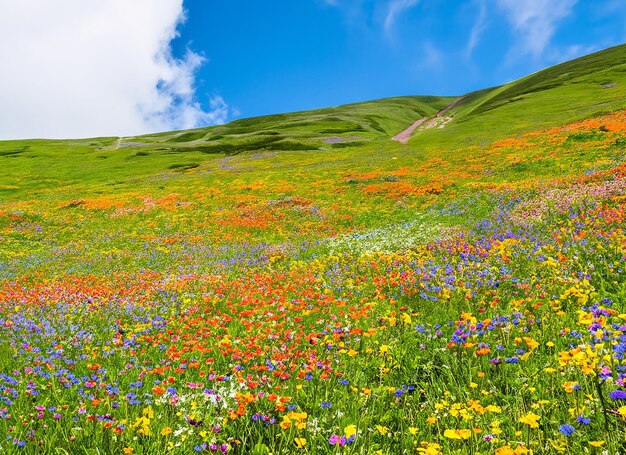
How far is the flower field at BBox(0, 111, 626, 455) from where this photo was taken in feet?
14.4

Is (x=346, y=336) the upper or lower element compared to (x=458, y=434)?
lower

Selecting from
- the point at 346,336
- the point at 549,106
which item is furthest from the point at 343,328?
the point at 549,106

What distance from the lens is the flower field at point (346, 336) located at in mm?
4387

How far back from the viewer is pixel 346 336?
711 cm

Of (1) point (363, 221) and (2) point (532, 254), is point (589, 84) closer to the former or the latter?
(1) point (363, 221)

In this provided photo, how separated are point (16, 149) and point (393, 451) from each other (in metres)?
168

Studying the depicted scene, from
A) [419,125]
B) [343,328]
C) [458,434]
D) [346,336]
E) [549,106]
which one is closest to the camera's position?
[458,434]

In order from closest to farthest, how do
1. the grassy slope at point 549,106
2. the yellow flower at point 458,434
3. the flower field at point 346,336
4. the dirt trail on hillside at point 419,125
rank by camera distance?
the yellow flower at point 458,434
the flower field at point 346,336
the grassy slope at point 549,106
the dirt trail on hillside at point 419,125

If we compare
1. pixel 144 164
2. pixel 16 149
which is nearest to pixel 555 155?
pixel 144 164

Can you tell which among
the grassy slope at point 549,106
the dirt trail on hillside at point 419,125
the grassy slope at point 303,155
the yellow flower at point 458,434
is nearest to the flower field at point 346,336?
the yellow flower at point 458,434

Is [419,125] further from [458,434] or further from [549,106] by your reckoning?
[458,434]

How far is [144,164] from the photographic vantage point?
8919cm

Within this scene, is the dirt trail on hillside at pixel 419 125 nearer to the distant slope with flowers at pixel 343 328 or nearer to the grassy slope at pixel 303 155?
the grassy slope at pixel 303 155

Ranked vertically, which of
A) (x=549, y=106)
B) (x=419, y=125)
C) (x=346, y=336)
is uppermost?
(x=419, y=125)
